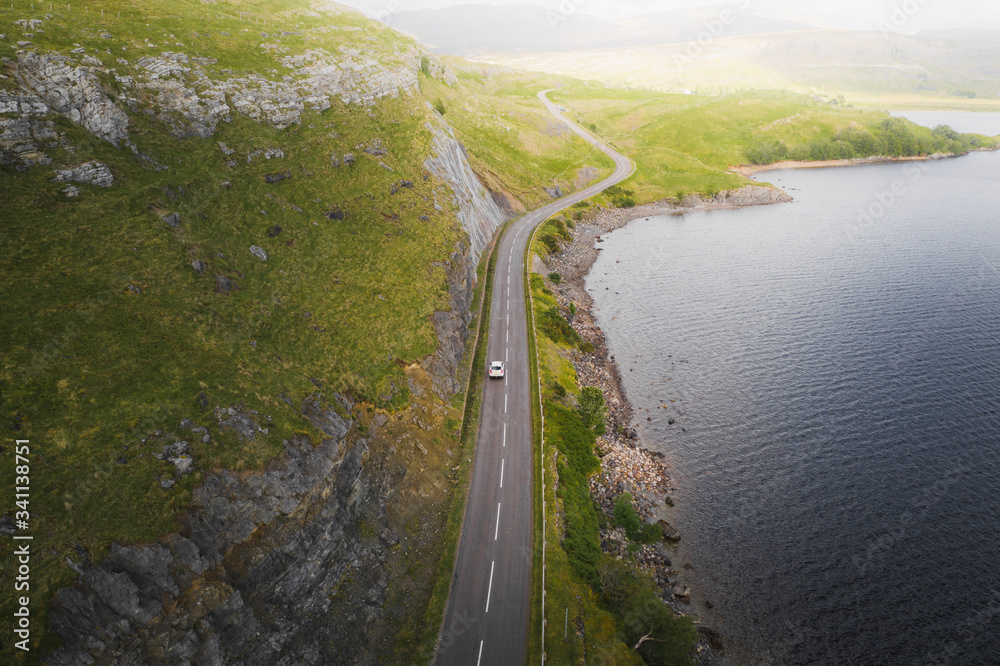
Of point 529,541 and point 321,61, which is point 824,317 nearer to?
point 529,541

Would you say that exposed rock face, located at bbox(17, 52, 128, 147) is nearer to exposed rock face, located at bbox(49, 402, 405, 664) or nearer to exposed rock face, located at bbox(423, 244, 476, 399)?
exposed rock face, located at bbox(49, 402, 405, 664)

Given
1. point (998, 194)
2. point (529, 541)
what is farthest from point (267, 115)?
point (998, 194)

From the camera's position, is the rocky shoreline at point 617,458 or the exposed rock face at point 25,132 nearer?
the exposed rock face at point 25,132

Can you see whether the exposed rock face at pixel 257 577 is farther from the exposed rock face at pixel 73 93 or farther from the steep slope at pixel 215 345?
the exposed rock face at pixel 73 93

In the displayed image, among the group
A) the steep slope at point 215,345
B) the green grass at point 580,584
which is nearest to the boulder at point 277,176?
the steep slope at point 215,345

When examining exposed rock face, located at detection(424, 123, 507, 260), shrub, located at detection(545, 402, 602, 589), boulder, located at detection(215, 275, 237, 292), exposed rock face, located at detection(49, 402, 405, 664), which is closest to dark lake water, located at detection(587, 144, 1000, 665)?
shrub, located at detection(545, 402, 602, 589)
